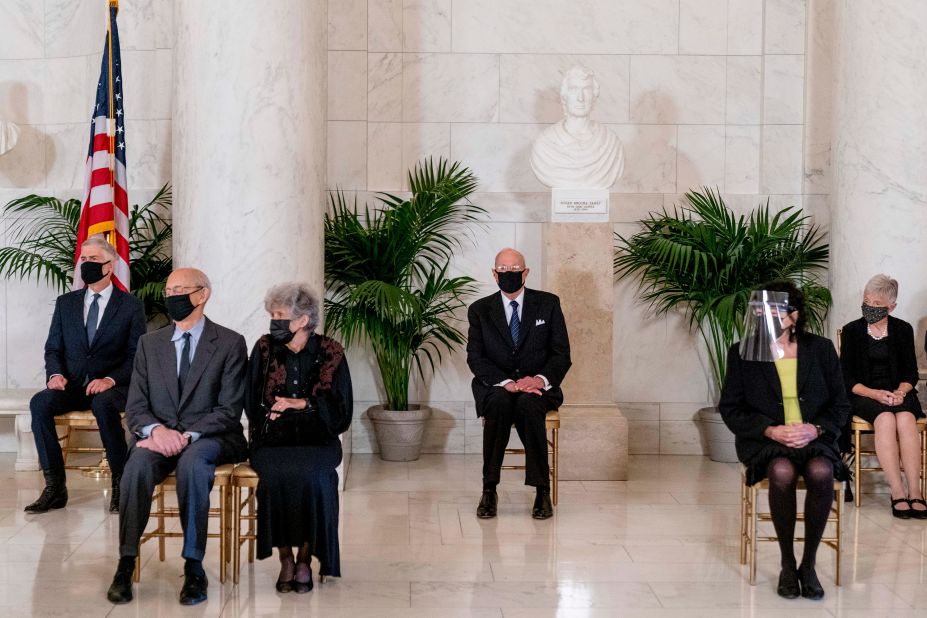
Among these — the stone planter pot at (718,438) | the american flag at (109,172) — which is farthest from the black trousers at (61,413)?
the stone planter pot at (718,438)

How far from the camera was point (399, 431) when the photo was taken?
8.95 meters

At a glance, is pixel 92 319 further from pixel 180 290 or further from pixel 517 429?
pixel 517 429

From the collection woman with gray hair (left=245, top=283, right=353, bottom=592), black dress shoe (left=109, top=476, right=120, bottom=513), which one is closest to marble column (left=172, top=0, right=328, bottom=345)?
black dress shoe (left=109, top=476, right=120, bottom=513)

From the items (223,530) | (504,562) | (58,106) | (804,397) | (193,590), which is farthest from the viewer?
(58,106)

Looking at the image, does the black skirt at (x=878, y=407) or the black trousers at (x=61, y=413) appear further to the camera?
the black skirt at (x=878, y=407)

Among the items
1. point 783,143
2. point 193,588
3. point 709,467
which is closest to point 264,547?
point 193,588

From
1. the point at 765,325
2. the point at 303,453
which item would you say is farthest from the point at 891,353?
the point at 303,453

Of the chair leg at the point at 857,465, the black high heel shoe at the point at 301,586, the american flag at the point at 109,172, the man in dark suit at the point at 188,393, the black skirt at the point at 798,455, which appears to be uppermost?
the american flag at the point at 109,172

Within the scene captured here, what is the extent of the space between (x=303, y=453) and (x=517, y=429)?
2101 millimetres

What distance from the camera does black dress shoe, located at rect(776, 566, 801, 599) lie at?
17.9 ft

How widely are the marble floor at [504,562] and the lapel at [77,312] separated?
3.44ft

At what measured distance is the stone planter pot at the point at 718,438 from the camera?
361 inches

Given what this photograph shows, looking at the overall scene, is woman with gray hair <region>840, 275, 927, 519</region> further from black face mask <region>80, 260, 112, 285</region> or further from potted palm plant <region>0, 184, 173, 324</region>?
potted palm plant <region>0, 184, 173, 324</region>

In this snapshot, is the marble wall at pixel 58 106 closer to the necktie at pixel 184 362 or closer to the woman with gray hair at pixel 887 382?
the necktie at pixel 184 362
